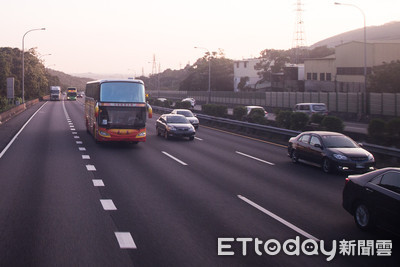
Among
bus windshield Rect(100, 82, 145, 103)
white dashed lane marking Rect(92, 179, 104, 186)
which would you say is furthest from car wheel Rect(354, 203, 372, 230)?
bus windshield Rect(100, 82, 145, 103)

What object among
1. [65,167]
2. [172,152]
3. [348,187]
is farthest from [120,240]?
[172,152]

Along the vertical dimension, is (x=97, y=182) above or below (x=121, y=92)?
below

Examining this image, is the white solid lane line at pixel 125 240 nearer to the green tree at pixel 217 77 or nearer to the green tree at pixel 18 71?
the green tree at pixel 18 71

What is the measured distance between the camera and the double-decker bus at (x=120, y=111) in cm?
2378

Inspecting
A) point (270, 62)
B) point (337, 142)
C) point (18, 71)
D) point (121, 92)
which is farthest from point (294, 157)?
point (270, 62)

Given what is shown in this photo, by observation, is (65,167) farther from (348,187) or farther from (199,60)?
(199,60)

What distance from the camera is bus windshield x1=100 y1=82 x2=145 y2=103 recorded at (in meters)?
24.0

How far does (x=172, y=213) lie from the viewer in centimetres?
1091

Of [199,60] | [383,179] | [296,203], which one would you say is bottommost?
[296,203]

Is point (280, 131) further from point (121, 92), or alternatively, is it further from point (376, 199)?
point (376, 199)

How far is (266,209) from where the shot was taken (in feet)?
37.5

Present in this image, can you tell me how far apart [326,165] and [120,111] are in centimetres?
1068

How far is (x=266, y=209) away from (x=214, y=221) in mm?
1674

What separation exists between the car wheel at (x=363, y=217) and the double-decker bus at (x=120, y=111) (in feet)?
50.2
